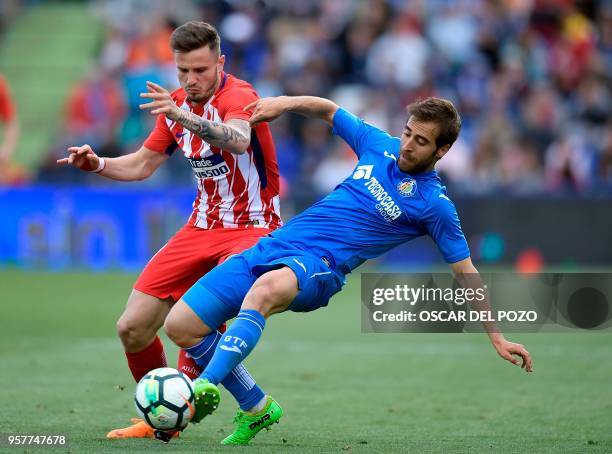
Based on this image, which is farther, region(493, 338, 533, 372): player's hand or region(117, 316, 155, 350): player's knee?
region(117, 316, 155, 350): player's knee

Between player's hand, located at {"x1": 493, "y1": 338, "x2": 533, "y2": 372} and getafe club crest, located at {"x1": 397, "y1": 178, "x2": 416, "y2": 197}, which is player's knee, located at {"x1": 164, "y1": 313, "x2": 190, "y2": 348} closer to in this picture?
getafe club crest, located at {"x1": 397, "y1": 178, "x2": 416, "y2": 197}

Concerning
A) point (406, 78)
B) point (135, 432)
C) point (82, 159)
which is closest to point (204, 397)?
point (135, 432)

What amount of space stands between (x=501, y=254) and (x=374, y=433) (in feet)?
35.5

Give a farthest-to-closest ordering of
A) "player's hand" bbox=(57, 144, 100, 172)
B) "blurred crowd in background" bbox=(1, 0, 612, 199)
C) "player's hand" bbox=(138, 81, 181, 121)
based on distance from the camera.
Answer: "blurred crowd in background" bbox=(1, 0, 612, 199) → "player's hand" bbox=(57, 144, 100, 172) → "player's hand" bbox=(138, 81, 181, 121)

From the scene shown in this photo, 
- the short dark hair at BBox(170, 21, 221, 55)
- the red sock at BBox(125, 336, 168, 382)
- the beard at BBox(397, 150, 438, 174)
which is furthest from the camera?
the red sock at BBox(125, 336, 168, 382)

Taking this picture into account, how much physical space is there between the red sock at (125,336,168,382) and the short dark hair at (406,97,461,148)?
7.18ft

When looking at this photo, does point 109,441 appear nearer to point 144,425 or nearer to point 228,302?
point 144,425

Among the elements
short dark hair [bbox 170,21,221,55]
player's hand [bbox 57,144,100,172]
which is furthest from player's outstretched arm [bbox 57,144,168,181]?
short dark hair [bbox 170,21,221,55]

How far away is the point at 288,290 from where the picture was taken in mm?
6660

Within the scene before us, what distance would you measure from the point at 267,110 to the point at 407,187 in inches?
36.1

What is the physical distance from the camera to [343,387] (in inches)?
379

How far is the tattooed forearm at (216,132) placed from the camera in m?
6.81

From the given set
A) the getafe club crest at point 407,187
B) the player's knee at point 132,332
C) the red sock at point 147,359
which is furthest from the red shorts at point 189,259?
the getafe club crest at point 407,187

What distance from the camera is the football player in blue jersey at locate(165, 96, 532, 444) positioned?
22.2 ft
